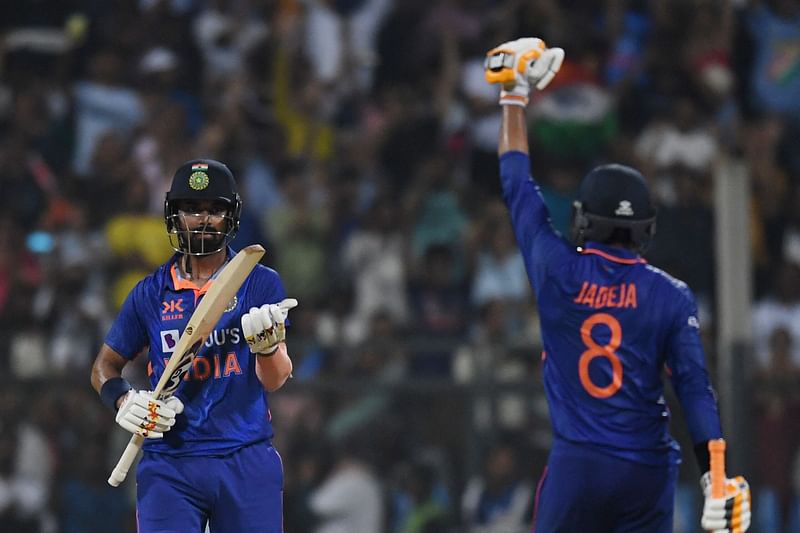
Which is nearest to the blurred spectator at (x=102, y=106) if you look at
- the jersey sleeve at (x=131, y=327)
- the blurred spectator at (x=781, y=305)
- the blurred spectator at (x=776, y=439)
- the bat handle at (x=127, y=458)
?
the blurred spectator at (x=781, y=305)

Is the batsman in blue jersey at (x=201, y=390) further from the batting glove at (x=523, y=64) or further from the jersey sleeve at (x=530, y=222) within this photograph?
the batting glove at (x=523, y=64)

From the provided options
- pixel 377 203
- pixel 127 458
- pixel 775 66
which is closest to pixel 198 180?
pixel 127 458

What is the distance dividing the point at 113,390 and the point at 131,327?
0.82 feet

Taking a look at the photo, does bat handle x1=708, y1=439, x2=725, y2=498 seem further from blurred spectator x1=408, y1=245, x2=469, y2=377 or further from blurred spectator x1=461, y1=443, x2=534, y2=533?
blurred spectator x1=408, y1=245, x2=469, y2=377

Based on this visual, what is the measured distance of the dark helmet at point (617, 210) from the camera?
5.68 metres

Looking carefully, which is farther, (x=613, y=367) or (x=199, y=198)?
(x=199, y=198)

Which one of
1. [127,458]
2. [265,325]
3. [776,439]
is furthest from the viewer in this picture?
[776,439]

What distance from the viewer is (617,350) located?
5547 mm

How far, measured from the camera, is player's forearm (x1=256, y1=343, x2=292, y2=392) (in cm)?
549

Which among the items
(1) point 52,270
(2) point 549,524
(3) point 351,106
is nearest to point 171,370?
(2) point 549,524

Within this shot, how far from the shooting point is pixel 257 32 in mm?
12492

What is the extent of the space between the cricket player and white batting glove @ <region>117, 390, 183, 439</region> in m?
1.41

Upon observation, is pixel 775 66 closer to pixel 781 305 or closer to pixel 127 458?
pixel 781 305

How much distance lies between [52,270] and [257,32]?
9.27 feet
